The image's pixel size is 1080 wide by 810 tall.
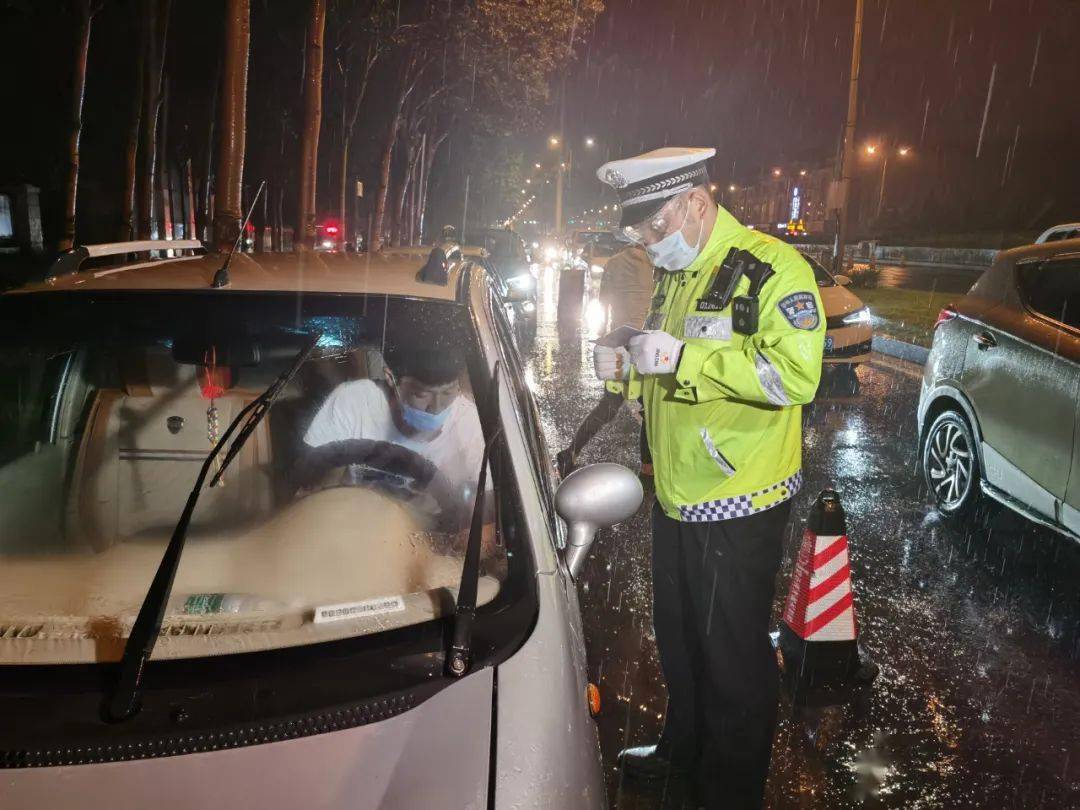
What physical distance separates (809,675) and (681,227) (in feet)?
6.92

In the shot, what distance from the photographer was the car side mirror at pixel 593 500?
204 cm

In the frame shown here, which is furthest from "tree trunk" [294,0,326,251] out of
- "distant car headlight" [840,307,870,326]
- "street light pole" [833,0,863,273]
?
"street light pole" [833,0,863,273]

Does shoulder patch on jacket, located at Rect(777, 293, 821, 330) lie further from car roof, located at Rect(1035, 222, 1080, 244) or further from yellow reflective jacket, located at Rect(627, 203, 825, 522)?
car roof, located at Rect(1035, 222, 1080, 244)

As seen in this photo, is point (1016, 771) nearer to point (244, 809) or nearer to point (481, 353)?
point (481, 353)

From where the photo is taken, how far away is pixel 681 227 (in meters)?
2.66

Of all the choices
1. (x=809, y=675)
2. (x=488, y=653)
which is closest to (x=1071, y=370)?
(x=809, y=675)

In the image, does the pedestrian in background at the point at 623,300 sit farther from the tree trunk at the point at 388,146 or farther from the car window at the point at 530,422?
the tree trunk at the point at 388,146

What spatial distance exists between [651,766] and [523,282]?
1517 centimetres

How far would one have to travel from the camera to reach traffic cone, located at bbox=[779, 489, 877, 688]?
3.63m

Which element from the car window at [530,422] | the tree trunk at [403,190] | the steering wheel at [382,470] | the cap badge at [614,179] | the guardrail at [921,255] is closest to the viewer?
the car window at [530,422]

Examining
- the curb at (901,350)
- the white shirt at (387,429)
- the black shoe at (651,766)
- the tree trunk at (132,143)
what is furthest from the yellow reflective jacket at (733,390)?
the tree trunk at (132,143)

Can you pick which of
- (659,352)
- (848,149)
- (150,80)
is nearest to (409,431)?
(659,352)

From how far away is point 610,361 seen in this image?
2.77 m

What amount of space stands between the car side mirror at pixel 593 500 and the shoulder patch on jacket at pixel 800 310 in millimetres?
682
